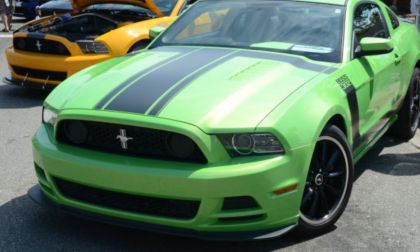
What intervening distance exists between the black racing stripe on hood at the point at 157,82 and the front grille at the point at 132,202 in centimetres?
48

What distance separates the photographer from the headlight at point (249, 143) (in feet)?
10.4

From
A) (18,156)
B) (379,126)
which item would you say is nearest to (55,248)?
(18,156)

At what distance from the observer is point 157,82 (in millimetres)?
3625

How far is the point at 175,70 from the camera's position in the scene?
384cm

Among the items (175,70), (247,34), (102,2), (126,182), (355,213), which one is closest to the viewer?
(126,182)

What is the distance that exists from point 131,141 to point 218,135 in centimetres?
50

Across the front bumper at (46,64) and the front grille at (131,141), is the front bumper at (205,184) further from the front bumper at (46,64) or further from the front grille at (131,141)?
the front bumper at (46,64)

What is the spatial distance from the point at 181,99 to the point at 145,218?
0.69 m

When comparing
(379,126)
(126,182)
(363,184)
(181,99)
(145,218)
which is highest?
(181,99)

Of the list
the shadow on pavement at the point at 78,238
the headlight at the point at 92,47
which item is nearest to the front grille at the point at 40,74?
the headlight at the point at 92,47

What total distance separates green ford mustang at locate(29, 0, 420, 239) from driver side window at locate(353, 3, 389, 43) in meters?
0.32

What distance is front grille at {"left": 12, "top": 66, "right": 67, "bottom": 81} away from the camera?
7.33 metres

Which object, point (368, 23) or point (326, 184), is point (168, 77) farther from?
point (368, 23)

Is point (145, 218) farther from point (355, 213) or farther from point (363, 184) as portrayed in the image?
point (363, 184)
